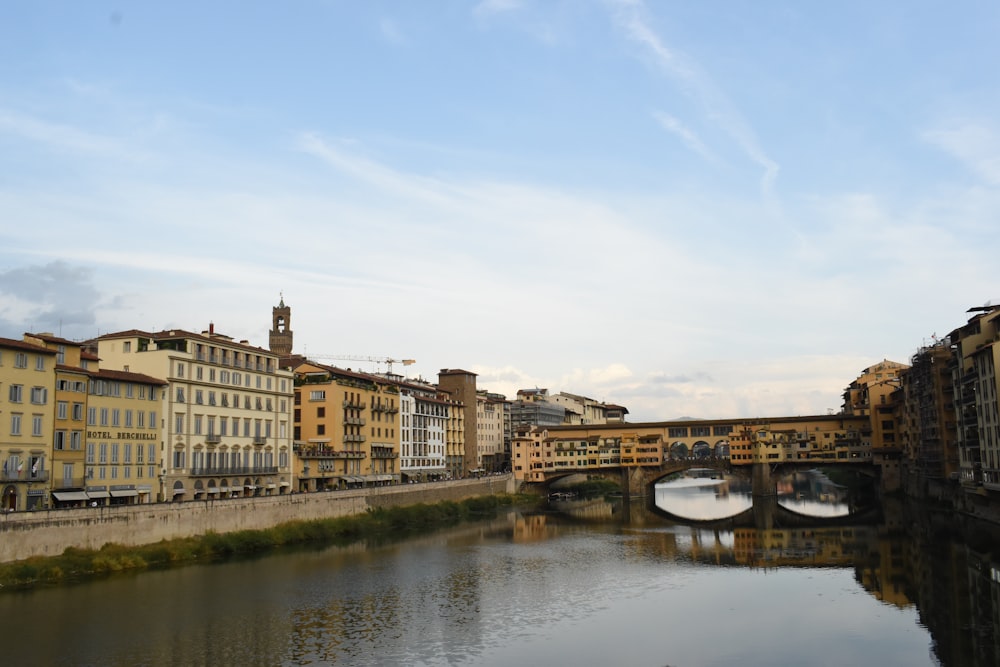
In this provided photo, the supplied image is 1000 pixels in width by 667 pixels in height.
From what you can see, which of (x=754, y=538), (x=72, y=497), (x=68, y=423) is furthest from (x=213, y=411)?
(x=754, y=538)

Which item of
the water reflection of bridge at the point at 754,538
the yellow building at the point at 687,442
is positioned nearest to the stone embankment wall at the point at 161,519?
the water reflection of bridge at the point at 754,538

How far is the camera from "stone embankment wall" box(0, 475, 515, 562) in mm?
45406

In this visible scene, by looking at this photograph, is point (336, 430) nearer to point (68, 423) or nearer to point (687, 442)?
point (68, 423)

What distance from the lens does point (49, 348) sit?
53344 mm

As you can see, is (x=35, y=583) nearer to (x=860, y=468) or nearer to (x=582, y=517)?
(x=582, y=517)

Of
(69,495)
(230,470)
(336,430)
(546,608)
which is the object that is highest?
(336,430)

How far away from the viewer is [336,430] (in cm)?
8706

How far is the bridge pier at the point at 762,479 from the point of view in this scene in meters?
110

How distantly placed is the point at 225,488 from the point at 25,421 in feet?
68.9

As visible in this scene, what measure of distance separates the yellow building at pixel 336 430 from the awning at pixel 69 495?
90.5ft

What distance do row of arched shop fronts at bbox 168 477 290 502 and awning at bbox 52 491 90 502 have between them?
26.3 feet

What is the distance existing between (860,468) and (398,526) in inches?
2471

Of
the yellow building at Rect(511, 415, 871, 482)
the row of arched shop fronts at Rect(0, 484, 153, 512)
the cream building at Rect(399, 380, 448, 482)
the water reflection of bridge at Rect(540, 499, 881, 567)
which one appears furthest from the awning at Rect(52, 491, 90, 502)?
the yellow building at Rect(511, 415, 871, 482)

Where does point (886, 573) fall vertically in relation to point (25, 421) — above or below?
below
